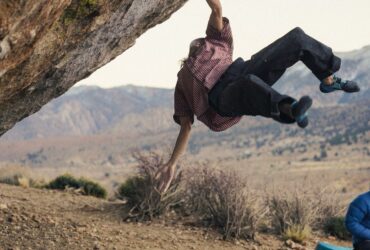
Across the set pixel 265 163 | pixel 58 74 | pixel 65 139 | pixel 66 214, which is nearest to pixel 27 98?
pixel 58 74

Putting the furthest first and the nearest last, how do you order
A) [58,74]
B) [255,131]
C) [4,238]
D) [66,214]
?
[255,131], [66,214], [4,238], [58,74]

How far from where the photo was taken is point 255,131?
14500cm

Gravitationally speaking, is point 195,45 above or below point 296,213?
above

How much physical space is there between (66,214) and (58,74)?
615cm

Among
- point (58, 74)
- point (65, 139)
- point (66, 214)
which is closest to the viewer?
point (58, 74)

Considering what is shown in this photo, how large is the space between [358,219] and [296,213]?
282 inches

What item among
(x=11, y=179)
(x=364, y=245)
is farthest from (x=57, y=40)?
(x=11, y=179)

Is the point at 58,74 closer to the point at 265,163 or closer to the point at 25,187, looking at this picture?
the point at 25,187

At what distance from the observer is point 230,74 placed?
5566 mm

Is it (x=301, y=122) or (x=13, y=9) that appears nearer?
(x=13, y=9)

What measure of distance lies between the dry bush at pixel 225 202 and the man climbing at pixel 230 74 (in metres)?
6.91

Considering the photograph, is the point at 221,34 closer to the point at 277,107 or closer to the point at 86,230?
the point at 277,107

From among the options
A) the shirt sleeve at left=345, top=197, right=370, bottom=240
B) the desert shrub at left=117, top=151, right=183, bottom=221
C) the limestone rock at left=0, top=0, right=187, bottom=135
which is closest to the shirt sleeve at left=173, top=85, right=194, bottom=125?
the limestone rock at left=0, top=0, right=187, bottom=135

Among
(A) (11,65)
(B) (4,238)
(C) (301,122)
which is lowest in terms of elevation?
(B) (4,238)
